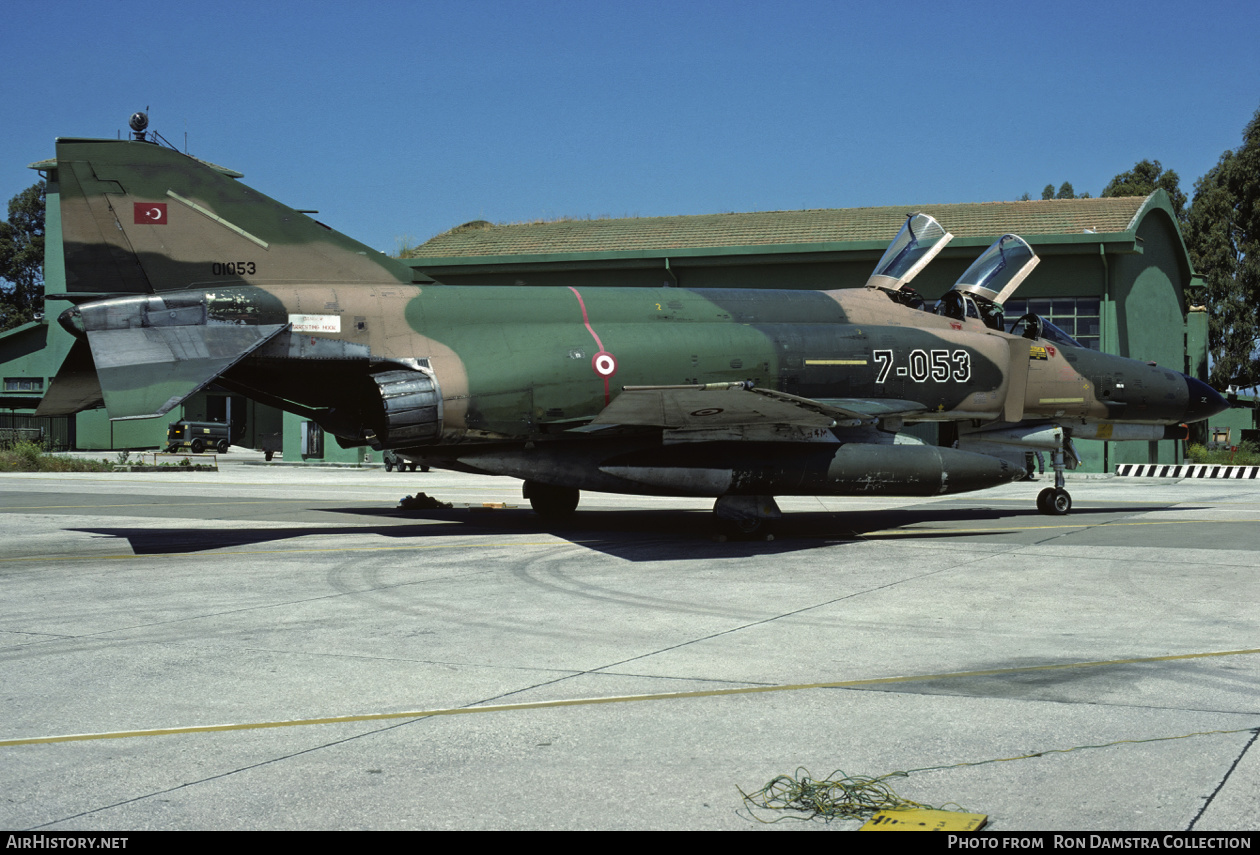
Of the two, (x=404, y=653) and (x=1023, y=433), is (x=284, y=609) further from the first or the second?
(x=1023, y=433)

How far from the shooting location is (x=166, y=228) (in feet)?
42.4

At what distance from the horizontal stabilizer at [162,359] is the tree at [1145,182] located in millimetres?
69845

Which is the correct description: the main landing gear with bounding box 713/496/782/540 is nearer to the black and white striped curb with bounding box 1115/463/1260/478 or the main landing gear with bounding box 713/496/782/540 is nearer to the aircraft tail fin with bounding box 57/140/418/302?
the aircraft tail fin with bounding box 57/140/418/302

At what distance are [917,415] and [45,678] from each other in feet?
38.7

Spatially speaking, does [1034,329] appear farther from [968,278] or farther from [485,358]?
[485,358]

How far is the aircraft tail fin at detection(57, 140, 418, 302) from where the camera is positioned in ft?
41.7

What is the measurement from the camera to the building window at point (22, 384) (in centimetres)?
5906

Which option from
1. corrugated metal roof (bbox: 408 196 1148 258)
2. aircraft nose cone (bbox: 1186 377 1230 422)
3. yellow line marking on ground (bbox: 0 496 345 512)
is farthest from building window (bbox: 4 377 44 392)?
aircraft nose cone (bbox: 1186 377 1230 422)

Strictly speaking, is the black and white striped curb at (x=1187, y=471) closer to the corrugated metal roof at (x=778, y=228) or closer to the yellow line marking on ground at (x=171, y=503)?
the corrugated metal roof at (x=778, y=228)

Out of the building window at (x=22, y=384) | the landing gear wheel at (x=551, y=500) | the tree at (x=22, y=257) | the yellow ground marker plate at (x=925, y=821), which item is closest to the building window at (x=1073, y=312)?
the landing gear wheel at (x=551, y=500)

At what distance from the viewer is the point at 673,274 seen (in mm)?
34688

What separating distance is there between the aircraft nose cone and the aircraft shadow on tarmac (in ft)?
6.14

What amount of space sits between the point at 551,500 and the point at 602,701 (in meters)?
10.6
